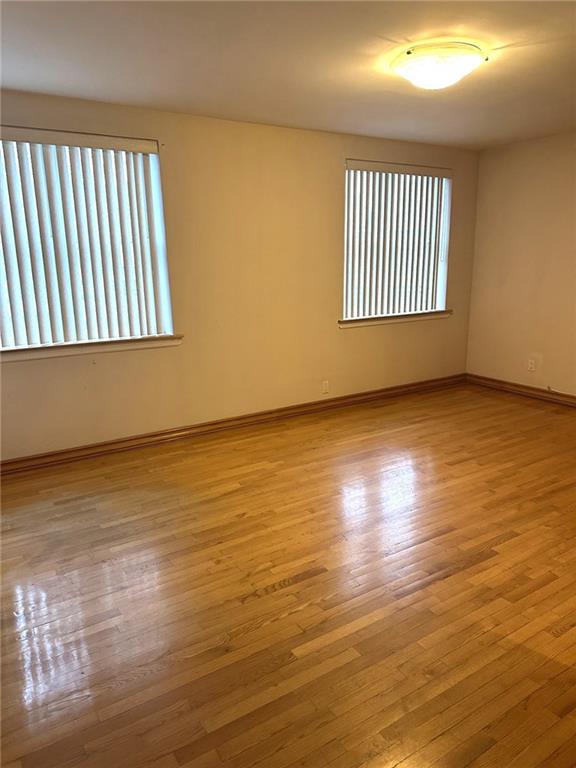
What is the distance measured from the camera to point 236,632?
206 centimetres

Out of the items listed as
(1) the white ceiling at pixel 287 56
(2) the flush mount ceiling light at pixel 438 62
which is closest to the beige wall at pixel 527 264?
(1) the white ceiling at pixel 287 56

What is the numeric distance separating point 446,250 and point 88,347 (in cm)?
368

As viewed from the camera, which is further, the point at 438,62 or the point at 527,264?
the point at 527,264

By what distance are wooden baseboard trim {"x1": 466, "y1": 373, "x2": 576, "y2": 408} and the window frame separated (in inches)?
31.4

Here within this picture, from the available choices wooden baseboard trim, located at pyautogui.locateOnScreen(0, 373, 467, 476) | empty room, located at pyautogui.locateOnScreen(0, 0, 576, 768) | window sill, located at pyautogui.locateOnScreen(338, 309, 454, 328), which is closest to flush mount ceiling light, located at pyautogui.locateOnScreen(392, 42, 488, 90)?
empty room, located at pyautogui.locateOnScreen(0, 0, 576, 768)

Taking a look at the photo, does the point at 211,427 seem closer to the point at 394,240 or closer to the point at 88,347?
the point at 88,347

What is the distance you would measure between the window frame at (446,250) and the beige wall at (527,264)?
0.38 meters

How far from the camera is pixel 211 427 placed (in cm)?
438

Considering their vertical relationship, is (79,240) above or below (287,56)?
below

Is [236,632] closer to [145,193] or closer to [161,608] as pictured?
Answer: [161,608]

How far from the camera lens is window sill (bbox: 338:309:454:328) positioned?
4973 millimetres

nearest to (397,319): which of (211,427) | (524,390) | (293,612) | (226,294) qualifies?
(524,390)

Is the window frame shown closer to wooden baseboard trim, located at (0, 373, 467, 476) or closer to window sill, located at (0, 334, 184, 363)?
wooden baseboard trim, located at (0, 373, 467, 476)

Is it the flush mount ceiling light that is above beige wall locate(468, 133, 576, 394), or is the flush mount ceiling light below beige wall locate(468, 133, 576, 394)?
above
